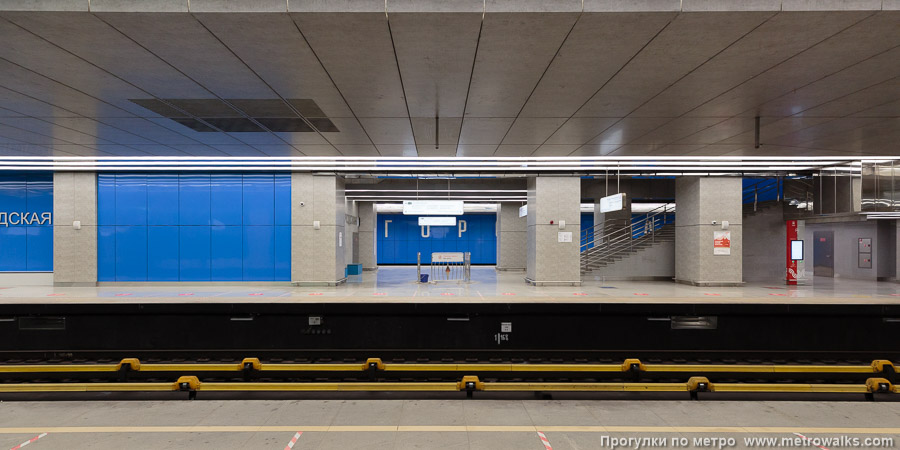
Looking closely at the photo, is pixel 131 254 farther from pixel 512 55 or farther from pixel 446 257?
pixel 512 55

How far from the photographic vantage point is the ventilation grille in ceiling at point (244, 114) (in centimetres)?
590

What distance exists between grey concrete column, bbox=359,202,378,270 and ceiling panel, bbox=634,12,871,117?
19087mm

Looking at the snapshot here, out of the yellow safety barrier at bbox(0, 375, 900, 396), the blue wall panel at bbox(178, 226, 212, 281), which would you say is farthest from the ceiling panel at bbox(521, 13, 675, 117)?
the blue wall panel at bbox(178, 226, 212, 281)

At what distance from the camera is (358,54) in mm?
4332

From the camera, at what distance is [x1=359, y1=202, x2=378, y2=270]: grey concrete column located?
23.2 meters

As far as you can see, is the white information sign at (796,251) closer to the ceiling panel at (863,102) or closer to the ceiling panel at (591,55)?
the ceiling panel at (863,102)

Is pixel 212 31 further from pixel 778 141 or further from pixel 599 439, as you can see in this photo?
pixel 778 141

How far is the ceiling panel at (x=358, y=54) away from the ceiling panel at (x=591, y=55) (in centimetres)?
182

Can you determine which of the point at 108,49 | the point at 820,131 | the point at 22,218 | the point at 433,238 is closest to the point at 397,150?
the point at 108,49

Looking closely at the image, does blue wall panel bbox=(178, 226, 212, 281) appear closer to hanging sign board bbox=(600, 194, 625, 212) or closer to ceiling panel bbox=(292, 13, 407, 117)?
ceiling panel bbox=(292, 13, 407, 117)

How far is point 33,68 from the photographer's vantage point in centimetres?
459

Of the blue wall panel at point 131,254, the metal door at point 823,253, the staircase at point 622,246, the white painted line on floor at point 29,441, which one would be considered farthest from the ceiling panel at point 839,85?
the metal door at point 823,253

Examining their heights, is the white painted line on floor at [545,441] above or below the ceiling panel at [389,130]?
below

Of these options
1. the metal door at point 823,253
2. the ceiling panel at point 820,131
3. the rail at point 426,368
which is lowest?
the rail at point 426,368
